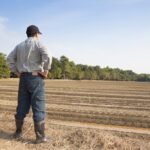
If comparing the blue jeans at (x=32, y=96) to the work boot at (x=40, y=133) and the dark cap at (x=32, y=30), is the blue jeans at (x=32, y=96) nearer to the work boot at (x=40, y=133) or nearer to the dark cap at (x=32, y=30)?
the work boot at (x=40, y=133)

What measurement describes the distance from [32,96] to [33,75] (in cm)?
36

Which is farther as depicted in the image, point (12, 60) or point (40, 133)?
point (12, 60)

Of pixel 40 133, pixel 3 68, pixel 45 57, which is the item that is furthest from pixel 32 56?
pixel 3 68

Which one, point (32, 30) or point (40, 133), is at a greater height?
point (32, 30)

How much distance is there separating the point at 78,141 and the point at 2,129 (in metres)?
1.70

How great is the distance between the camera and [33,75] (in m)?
5.71

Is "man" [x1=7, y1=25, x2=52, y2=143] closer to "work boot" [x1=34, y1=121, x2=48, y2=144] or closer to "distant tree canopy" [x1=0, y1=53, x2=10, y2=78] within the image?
"work boot" [x1=34, y1=121, x2=48, y2=144]

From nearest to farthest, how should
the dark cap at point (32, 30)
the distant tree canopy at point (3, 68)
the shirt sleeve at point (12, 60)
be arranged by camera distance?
1. the dark cap at point (32, 30)
2. the shirt sleeve at point (12, 60)
3. the distant tree canopy at point (3, 68)

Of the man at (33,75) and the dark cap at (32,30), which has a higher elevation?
the dark cap at (32,30)

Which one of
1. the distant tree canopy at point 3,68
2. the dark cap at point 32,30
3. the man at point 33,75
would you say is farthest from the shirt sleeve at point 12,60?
the distant tree canopy at point 3,68

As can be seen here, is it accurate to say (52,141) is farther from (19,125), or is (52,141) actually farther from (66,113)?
(66,113)

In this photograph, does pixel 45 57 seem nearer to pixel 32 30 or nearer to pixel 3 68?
pixel 32 30

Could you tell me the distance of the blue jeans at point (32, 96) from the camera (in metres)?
5.62

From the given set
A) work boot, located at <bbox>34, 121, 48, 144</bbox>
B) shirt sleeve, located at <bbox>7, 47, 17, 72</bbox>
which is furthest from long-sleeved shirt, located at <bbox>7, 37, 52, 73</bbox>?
work boot, located at <bbox>34, 121, 48, 144</bbox>
